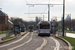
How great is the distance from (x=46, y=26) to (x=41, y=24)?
118 cm

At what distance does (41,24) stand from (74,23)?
263ft

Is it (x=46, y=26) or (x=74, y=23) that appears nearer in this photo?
(x=46, y=26)

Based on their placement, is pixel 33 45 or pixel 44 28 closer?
pixel 33 45

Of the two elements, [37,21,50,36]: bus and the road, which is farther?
[37,21,50,36]: bus

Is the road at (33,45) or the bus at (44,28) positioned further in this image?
the bus at (44,28)

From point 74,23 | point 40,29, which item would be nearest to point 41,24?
point 40,29

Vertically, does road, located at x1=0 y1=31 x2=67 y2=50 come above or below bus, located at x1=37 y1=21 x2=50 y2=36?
below

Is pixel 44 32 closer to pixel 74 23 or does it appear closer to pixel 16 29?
pixel 16 29

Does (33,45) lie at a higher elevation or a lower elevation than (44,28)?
lower

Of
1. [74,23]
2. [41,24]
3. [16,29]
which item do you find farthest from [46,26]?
[74,23]

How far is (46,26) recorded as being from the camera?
36.2 m

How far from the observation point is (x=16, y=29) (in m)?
36.5

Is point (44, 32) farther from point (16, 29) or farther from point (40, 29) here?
point (16, 29)

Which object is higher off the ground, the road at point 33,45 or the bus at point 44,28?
the bus at point 44,28
